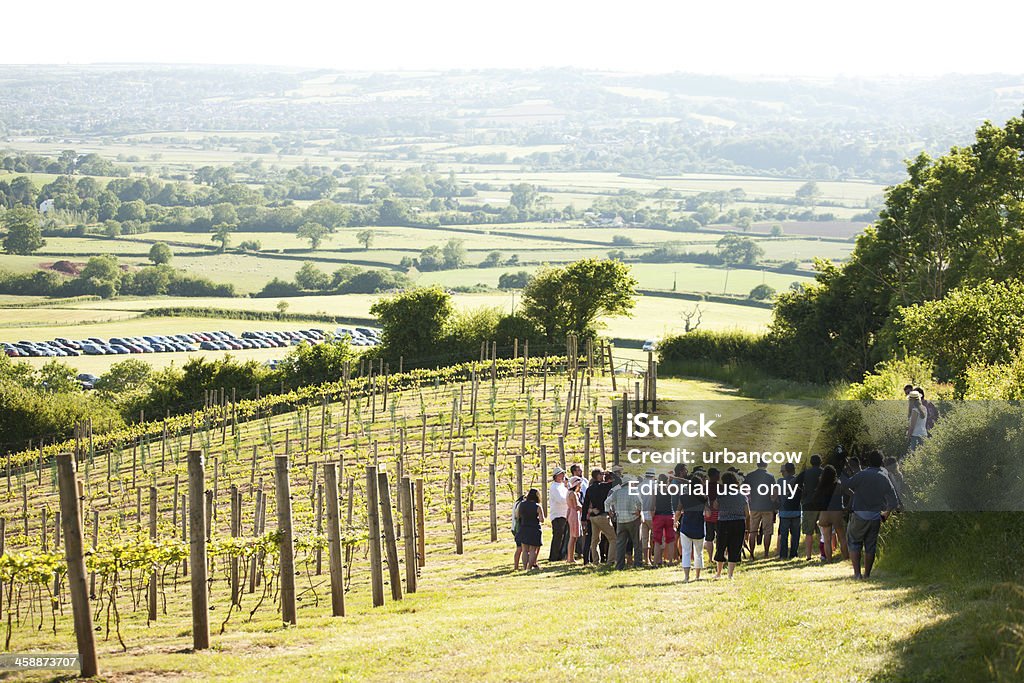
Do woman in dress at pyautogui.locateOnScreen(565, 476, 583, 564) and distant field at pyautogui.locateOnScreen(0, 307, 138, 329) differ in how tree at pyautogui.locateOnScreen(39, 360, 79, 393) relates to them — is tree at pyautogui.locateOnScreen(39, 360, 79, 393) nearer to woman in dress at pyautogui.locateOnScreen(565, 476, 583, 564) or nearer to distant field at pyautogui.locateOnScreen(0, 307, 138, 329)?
distant field at pyautogui.locateOnScreen(0, 307, 138, 329)

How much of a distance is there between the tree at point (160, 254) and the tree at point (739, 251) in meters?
77.2

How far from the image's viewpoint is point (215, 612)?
59.1 feet

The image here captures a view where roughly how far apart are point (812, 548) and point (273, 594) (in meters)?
8.34

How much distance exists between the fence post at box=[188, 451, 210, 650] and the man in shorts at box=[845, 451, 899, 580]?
7807 millimetres

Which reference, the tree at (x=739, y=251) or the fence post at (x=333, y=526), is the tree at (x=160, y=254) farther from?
the fence post at (x=333, y=526)

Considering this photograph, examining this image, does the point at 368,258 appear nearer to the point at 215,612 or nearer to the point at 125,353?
the point at 125,353

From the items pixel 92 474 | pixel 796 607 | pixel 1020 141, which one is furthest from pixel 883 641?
pixel 1020 141

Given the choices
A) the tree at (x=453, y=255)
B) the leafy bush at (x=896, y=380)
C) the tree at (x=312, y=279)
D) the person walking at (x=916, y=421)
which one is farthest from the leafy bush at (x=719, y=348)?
the tree at (x=453, y=255)

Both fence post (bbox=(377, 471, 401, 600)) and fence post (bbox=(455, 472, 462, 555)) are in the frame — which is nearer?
fence post (bbox=(377, 471, 401, 600))

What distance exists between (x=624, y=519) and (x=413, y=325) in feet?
176

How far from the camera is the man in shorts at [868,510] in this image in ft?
51.7

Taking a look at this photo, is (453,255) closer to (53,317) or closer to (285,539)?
(53,317)

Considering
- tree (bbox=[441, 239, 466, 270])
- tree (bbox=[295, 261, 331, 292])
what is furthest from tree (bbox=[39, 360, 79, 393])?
tree (bbox=[441, 239, 466, 270])

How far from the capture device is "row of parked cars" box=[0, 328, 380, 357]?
109500 mm
